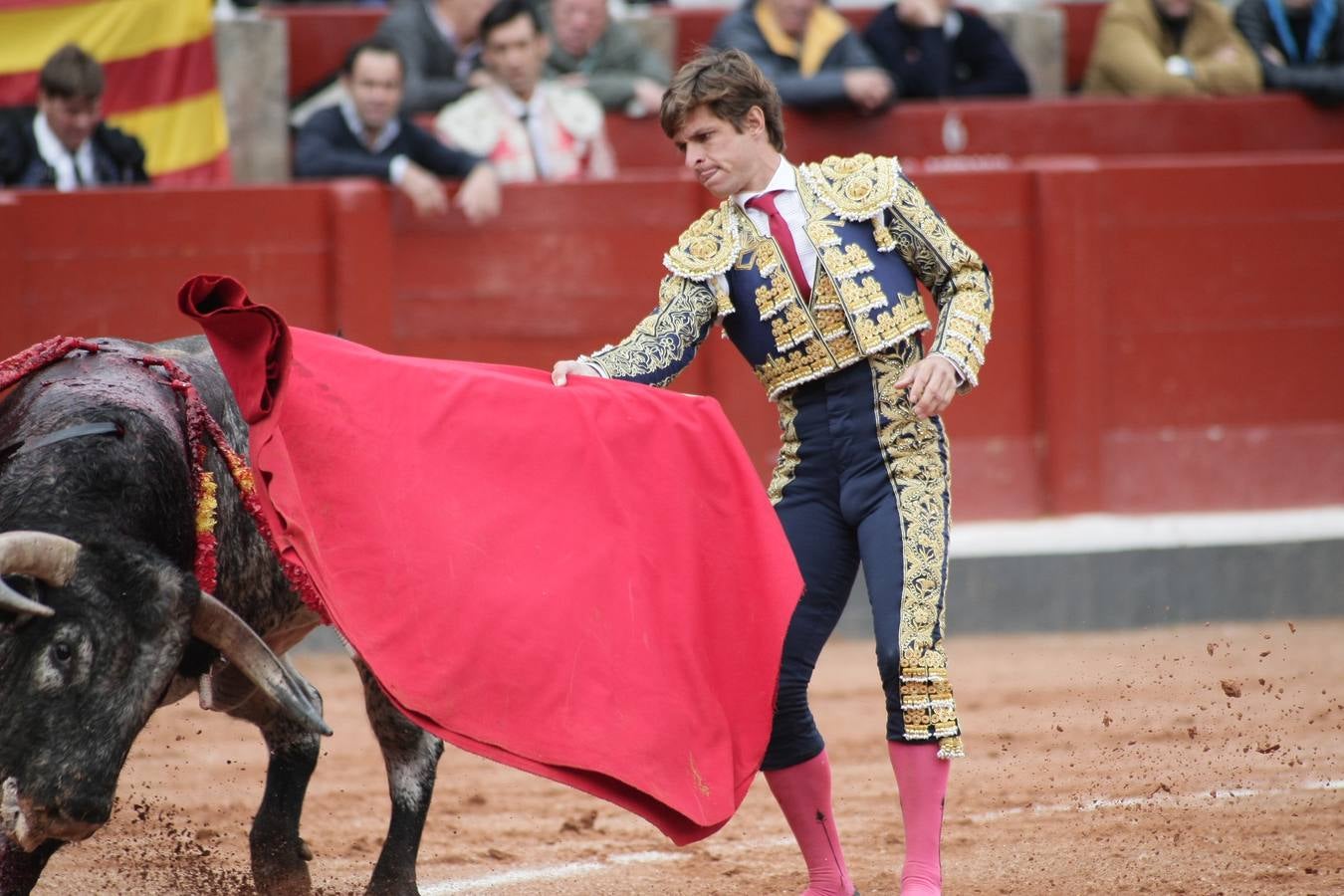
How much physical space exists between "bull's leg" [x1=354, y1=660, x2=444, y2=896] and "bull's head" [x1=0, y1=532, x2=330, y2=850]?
2.31 ft

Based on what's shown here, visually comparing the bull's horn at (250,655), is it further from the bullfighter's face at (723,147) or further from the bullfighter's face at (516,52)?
the bullfighter's face at (516,52)

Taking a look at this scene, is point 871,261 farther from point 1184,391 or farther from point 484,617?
point 1184,391

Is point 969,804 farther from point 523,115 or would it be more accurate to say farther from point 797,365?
point 523,115

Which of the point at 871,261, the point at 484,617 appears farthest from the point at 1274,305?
the point at 484,617

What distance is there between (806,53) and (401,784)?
12.7ft

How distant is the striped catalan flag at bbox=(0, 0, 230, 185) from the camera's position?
20.0 feet

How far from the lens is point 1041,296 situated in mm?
6332

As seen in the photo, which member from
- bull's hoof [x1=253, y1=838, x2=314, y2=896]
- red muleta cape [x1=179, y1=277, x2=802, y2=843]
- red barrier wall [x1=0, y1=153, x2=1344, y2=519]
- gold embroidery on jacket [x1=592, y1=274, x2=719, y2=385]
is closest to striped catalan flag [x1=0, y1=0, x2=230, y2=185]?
red barrier wall [x1=0, y1=153, x2=1344, y2=519]

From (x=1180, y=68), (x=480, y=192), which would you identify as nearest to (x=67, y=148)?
(x=480, y=192)

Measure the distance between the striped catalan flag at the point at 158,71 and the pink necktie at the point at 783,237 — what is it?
3.57 meters

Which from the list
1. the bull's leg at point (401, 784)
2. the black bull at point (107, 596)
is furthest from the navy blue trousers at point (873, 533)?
the black bull at point (107, 596)

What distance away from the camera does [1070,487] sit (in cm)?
639

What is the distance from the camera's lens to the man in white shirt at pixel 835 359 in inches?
119

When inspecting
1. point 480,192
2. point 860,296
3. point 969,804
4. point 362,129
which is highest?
point 860,296
